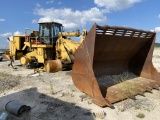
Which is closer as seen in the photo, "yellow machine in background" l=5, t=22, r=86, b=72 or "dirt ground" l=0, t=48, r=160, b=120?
"dirt ground" l=0, t=48, r=160, b=120

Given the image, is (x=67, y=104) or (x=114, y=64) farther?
(x=114, y=64)

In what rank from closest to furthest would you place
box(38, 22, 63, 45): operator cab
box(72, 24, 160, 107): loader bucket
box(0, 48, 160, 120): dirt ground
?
box(0, 48, 160, 120): dirt ground
box(72, 24, 160, 107): loader bucket
box(38, 22, 63, 45): operator cab

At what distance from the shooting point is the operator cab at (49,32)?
11875 mm

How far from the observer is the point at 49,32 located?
11906 millimetres

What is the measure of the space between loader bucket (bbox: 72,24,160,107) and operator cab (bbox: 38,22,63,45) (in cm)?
527

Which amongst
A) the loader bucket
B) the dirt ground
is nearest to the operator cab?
the dirt ground

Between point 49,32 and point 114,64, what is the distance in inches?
218

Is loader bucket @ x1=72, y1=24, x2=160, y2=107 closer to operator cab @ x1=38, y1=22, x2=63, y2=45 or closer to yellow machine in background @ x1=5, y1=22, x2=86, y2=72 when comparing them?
yellow machine in background @ x1=5, y1=22, x2=86, y2=72

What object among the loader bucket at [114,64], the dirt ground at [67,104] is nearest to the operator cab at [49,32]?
the dirt ground at [67,104]

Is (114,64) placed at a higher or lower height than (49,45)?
lower

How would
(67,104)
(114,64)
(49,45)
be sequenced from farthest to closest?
(49,45)
(114,64)
(67,104)

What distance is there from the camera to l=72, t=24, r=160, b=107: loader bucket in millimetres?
5676

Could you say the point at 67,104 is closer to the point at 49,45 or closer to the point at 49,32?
the point at 49,45

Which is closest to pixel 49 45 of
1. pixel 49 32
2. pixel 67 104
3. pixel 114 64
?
pixel 49 32
